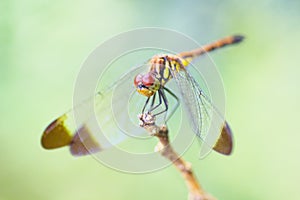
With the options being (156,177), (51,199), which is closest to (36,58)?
(51,199)

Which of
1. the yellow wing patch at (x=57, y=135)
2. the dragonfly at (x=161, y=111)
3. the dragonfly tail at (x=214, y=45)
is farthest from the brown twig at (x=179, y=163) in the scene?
the dragonfly tail at (x=214, y=45)

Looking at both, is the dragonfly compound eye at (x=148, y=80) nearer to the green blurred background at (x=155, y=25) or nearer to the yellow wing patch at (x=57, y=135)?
the yellow wing patch at (x=57, y=135)

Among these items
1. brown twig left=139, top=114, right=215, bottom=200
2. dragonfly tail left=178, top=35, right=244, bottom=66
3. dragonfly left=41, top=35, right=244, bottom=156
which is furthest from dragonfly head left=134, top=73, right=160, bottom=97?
dragonfly tail left=178, top=35, right=244, bottom=66

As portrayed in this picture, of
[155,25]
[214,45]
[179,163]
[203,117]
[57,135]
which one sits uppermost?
[155,25]

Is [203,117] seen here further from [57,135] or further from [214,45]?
[214,45]

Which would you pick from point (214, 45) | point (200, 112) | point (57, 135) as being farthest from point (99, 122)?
point (214, 45)

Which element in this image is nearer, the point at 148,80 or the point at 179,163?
the point at 179,163

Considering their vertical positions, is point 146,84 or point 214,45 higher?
point 214,45

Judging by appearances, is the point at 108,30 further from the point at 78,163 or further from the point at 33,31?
the point at 78,163
